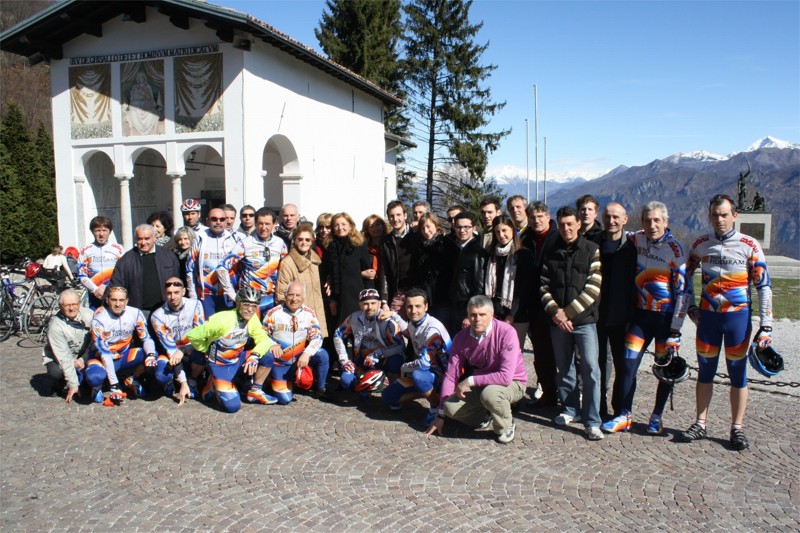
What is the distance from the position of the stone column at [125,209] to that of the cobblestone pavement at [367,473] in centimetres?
982

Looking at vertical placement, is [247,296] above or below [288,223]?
below

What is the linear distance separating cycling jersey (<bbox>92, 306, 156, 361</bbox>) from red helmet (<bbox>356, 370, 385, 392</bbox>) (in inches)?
88.3

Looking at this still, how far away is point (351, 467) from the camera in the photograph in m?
4.91

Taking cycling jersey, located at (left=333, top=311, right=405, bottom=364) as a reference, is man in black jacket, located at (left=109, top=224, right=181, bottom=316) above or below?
above

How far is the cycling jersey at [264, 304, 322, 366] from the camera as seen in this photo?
671 centimetres

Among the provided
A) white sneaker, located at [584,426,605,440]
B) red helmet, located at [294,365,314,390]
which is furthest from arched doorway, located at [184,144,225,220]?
white sneaker, located at [584,426,605,440]

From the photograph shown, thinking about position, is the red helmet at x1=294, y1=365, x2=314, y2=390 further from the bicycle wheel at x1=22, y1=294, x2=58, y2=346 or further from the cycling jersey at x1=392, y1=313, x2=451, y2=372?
the bicycle wheel at x1=22, y1=294, x2=58, y2=346

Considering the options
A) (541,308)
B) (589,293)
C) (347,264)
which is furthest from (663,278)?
(347,264)

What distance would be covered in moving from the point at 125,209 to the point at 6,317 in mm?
5575

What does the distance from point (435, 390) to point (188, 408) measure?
99.5 inches

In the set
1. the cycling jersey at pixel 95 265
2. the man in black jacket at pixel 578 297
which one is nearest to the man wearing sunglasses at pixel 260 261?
the cycling jersey at pixel 95 265

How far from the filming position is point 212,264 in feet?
23.8

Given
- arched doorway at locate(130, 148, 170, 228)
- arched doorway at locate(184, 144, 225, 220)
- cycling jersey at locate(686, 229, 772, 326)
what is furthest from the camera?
arched doorway at locate(184, 144, 225, 220)

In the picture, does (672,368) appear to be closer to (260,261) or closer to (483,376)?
(483,376)
